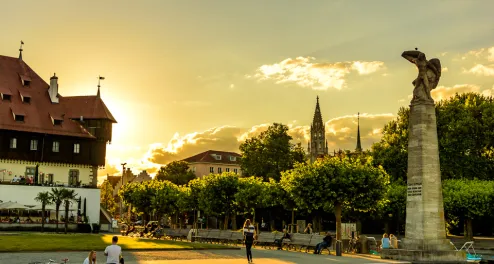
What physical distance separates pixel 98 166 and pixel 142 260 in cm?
4792

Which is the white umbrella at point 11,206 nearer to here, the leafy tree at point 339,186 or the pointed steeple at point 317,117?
the leafy tree at point 339,186

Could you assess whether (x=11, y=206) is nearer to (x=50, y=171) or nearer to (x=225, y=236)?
(x=50, y=171)

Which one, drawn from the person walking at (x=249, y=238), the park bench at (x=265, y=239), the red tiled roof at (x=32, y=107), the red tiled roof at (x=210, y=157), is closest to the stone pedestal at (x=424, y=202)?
the person walking at (x=249, y=238)

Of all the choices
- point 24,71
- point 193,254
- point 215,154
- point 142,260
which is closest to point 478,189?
point 193,254

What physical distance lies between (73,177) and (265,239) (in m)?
36.3

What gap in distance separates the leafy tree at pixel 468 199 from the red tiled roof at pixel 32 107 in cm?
4081

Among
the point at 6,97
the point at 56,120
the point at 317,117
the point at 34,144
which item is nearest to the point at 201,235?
the point at 34,144

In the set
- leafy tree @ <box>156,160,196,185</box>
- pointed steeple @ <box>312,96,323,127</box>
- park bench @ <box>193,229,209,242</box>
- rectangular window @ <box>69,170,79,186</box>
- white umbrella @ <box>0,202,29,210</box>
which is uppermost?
pointed steeple @ <box>312,96,323,127</box>

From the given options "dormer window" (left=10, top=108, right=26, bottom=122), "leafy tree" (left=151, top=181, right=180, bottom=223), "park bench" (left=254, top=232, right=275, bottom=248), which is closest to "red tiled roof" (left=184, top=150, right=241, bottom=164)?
"leafy tree" (left=151, top=181, right=180, bottom=223)

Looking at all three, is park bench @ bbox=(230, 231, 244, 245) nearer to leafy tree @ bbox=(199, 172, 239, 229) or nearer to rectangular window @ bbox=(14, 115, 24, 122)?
leafy tree @ bbox=(199, 172, 239, 229)

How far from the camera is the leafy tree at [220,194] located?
61.2 m

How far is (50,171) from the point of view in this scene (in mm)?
66938

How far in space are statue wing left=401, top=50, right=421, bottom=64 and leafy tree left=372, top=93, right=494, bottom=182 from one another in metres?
34.5

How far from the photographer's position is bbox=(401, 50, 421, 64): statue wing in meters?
31.8
